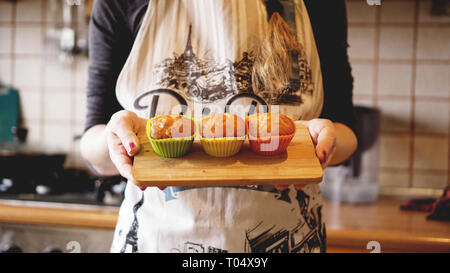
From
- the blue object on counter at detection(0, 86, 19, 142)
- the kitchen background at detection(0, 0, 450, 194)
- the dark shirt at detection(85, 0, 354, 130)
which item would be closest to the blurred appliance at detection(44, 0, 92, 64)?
the blue object on counter at detection(0, 86, 19, 142)

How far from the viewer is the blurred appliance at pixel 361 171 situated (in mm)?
1321

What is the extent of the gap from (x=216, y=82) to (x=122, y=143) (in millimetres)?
167

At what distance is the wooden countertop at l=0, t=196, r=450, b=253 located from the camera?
3.24 feet

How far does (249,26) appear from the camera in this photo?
594 mm

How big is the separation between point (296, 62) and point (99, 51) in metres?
0.31

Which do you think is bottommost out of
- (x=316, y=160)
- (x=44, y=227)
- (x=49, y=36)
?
(x=44, y=227)

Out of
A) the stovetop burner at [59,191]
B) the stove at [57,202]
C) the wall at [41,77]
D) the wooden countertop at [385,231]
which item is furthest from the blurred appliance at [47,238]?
the wooden countertop at [385,231]

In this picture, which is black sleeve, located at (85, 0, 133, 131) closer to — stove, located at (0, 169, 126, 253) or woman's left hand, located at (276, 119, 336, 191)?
woman's left hand, located at (276, 119, 336, 191)

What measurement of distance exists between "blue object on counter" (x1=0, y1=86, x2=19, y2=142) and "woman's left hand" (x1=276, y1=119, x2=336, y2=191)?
1440mm

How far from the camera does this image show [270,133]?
20.8 inches

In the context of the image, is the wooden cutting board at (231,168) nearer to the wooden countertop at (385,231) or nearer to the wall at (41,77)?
the wooden countertop at (385,231)

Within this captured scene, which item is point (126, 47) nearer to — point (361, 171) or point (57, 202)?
point (57, 202)
